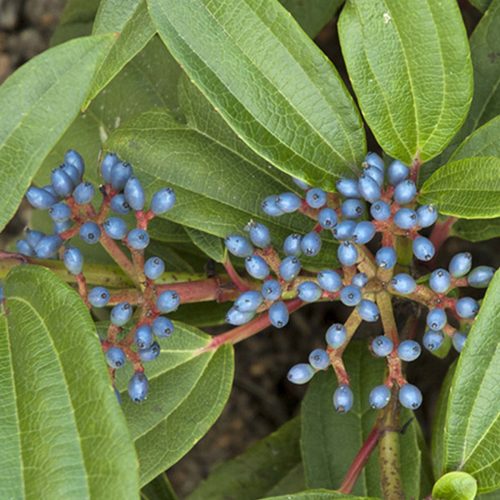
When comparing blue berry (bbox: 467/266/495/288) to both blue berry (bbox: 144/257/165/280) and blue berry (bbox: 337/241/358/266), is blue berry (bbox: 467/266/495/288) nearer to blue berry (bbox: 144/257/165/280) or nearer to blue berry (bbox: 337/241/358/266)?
blue berry (bbox: 337/241/358/266)

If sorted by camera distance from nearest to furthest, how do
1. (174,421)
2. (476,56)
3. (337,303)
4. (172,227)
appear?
(174,421) → (476,56) → (172,227) → (337,303)

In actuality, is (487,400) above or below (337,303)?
above

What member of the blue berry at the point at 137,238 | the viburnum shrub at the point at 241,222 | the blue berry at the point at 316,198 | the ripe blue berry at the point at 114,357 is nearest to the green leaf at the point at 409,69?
the viburnum shrub at the point at 241,222

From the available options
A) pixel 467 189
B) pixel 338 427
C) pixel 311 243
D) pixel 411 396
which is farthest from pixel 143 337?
pixel 338 427

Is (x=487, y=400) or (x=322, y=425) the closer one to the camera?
(x=487, y=400)

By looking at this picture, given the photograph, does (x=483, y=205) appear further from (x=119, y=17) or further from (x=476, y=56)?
(x=119, y=17)

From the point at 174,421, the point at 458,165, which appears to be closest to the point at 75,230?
the point at 174,421

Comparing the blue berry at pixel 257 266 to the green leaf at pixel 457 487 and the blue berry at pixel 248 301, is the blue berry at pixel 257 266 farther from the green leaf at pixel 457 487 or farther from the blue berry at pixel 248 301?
the green leaf at pixel 457 487

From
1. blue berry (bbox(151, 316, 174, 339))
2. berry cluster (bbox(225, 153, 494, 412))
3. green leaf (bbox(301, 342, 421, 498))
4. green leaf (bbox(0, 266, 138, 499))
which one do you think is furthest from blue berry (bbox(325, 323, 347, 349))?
green leaf (bbox(301, 342, 421, 498))
